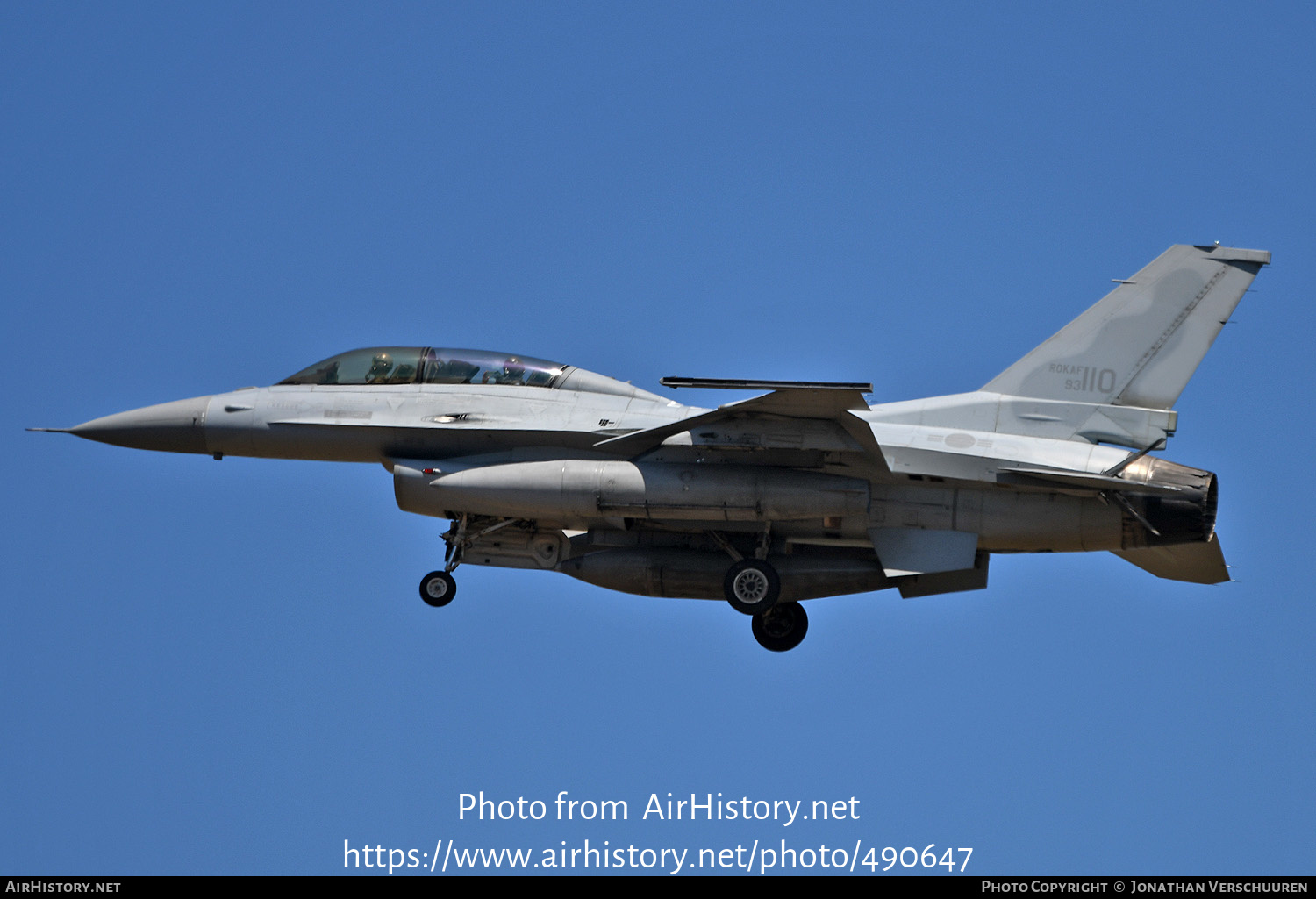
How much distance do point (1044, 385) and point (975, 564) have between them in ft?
7.12

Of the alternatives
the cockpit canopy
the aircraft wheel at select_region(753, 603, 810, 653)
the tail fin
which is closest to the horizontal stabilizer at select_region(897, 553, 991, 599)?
the aircraft wheel at select_region(753, 603, 810, 653)

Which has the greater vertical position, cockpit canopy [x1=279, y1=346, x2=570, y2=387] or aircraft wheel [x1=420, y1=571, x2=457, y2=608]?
cockpit canopy [x1=279, y1=346, x2=570, y2=387]

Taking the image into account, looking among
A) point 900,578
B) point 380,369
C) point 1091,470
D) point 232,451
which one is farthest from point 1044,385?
point 232,451

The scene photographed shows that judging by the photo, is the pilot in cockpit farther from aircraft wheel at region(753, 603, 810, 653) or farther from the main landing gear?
aircraft wheel at region(753, 603, 810, 653)

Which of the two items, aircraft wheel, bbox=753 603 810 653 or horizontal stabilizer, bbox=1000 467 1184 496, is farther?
aircraft wheel, bbox=753 603 810 653

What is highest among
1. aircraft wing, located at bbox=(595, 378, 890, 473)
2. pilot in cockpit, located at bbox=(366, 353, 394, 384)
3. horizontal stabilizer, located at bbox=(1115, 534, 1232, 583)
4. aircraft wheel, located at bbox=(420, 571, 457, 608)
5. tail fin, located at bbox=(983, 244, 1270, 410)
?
tail fin, located at bbox=(983, 244, 1270, 410)

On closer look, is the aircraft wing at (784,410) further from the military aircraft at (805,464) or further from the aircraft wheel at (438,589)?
the aircraft wheel at (438,589)

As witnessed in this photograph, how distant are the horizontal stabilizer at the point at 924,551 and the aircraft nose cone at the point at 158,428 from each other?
26.9 ft

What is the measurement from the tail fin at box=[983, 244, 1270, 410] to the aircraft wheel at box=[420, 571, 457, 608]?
668cm

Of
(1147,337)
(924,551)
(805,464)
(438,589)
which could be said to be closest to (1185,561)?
(1147,337)

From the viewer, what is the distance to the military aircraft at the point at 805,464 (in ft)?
61.9

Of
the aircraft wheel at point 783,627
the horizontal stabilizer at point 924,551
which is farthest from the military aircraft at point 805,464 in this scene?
the aircraft wheel at point 783,627

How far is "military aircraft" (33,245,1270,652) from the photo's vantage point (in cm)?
1886

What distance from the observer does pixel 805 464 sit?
19.4m
